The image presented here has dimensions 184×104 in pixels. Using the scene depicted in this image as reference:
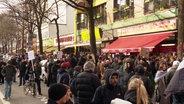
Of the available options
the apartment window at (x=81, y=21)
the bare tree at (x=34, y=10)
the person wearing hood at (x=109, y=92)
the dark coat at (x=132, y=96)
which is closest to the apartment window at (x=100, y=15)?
the apartment window at (x=81, y=21)

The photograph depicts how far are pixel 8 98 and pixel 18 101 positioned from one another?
2.97 feet

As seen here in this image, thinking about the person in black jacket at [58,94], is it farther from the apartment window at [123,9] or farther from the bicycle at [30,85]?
the apartment window at [123,9]

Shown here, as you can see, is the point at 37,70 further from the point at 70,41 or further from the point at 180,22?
the point at 70,41

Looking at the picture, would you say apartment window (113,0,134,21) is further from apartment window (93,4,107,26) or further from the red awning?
apartment window (93,4,107,26)

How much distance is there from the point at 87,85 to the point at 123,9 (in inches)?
783

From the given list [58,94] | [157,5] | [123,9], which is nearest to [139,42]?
[157,5]

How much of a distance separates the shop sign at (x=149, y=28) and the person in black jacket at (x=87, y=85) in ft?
43.0

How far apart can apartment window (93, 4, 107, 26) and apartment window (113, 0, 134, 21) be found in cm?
240

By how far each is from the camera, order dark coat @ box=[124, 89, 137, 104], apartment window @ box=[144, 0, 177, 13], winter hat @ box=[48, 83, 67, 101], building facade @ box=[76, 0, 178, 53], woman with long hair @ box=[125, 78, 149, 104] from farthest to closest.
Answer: apartment window @ box=[144, 0, 177, 13] < building facade @ box=[76, 0, 178, 53] < dark coat @ box=[124, 89, 137, 104] < woman with long hair @ box=[125, 78, 149, 104] < winter hat @ box=[48, 83, 67, 101]

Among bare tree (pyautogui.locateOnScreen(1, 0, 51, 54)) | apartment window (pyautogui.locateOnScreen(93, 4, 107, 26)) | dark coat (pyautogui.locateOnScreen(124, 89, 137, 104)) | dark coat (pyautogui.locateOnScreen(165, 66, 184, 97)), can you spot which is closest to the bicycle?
dark coat (pyautogui.locateOnScreen(124, 89, 137, 104))

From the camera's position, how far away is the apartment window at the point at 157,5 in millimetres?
20009

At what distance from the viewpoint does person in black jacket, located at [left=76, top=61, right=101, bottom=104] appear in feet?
22.6

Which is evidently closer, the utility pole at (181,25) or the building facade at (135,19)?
the utility pole at (181,25)

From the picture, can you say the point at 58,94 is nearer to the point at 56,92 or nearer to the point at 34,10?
the point at 56,92
